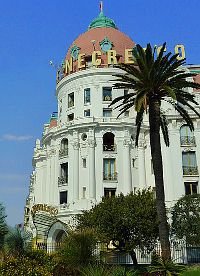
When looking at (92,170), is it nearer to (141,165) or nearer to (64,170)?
(64,170)

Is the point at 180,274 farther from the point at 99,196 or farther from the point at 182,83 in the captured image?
the point at 99,196

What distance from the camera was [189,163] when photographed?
51281mm

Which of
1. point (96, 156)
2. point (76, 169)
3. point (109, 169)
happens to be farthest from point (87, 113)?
point (109, 169)

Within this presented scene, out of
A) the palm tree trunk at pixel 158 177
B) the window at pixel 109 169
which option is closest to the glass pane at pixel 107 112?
the window at pixel 109 169

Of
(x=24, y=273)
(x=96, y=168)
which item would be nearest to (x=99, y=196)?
(x=96, y=168)

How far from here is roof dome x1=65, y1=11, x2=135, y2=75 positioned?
190 feet

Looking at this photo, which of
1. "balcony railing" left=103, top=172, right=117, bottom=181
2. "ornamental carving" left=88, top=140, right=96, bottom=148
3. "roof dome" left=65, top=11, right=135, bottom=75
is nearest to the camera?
"balcony railing" left=103, top=172, right=117, bottom=181

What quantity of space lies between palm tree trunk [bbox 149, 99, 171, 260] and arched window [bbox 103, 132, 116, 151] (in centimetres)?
2211

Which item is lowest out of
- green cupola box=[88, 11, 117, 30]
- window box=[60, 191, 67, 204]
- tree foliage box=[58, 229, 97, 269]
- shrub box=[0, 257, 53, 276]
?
shrub box=[0, 257, 53, 276]

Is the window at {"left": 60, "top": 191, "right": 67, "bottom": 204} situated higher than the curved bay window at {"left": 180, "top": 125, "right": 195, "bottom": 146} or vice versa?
the curved bay window at {"left": 180, "top": 125, "right": 195, "bottom": 146}

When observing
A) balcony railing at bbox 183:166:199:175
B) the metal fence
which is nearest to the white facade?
balcony railing at bbox 183:166:199:175

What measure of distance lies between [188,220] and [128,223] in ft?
20.5

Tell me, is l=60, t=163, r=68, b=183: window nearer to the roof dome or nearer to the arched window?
the arched window

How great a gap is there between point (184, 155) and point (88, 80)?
16190mm
